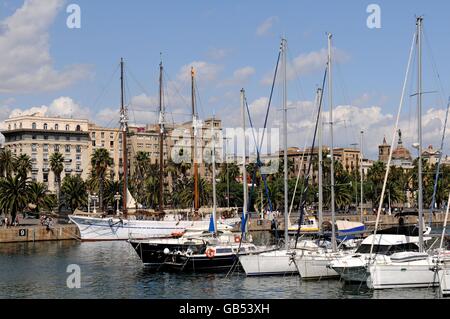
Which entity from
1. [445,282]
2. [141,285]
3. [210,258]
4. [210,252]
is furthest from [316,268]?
[141,285]

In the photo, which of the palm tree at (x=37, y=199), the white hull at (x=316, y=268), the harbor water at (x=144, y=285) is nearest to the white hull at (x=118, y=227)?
the palm tree at (x=37, y=199)

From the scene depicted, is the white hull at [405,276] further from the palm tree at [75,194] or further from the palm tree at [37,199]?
the palm tree at [75,194]

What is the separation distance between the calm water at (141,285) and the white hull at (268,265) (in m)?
0.79

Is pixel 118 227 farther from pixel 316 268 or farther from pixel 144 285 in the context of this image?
pixel 316 268

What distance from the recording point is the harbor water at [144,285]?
45.6m

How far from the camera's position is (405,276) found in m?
44.2

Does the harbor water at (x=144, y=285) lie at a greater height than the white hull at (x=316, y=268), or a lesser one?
lesser

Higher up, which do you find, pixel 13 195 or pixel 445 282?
pixel 13 195

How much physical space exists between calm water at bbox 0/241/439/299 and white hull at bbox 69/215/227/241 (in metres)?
31.8

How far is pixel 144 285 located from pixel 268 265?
9.14m

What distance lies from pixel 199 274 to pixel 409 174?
438 feet
